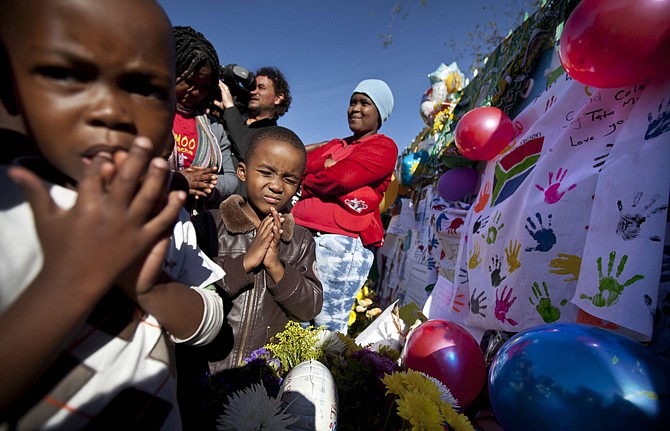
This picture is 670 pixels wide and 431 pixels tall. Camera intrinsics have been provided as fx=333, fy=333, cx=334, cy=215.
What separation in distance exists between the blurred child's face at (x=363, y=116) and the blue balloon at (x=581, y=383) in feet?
6.15

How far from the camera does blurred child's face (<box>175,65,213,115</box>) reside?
1665mm

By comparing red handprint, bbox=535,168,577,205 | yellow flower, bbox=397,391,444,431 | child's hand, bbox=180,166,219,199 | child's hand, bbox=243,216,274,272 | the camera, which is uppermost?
the camera

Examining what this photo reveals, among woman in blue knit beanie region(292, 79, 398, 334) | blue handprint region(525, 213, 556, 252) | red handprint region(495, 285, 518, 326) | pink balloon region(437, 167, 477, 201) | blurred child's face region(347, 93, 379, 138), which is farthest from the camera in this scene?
pink balloon region(437, 167, 477, 201)

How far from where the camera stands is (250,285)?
1236 millimetres

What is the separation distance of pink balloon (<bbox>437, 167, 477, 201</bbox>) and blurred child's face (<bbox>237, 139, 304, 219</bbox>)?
2.20 m

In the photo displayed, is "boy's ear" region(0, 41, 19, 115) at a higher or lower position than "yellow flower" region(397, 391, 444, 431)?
higher

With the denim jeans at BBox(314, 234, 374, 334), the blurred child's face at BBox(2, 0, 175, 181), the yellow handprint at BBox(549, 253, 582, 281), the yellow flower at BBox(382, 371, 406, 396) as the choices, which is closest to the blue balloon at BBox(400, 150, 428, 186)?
the denim jeans at BBox(314, 234, 374, 334)

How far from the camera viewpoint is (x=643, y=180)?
1.26 m

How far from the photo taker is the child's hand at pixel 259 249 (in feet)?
3.76

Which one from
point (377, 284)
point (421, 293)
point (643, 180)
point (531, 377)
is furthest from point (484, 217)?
point (377, 284)

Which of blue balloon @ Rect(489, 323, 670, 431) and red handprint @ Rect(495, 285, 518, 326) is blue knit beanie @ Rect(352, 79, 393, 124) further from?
blue balloon @ Rect(489, 323, 670, 431)

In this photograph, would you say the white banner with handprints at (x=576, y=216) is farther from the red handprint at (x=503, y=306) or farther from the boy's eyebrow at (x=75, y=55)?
the boy's eyebrow at (x=75, y=55)

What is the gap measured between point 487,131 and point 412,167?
8.33 ft

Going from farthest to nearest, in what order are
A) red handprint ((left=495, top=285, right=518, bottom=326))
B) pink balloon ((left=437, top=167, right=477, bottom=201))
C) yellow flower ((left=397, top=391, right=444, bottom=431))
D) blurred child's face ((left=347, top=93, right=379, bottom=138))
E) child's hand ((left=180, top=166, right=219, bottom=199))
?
pink balloon ((left=437, top=167, right=477, bottom=201)), blurred child's face ((left=347, top=93, right=379, bottom=138)), red handprint ((left=495, top=285, right=518, bottom=326)), child's hand ((left=180, top=166, right=219, bottom=199)), yellow flower ((left=397, top=391, right=444, bottom=431))
